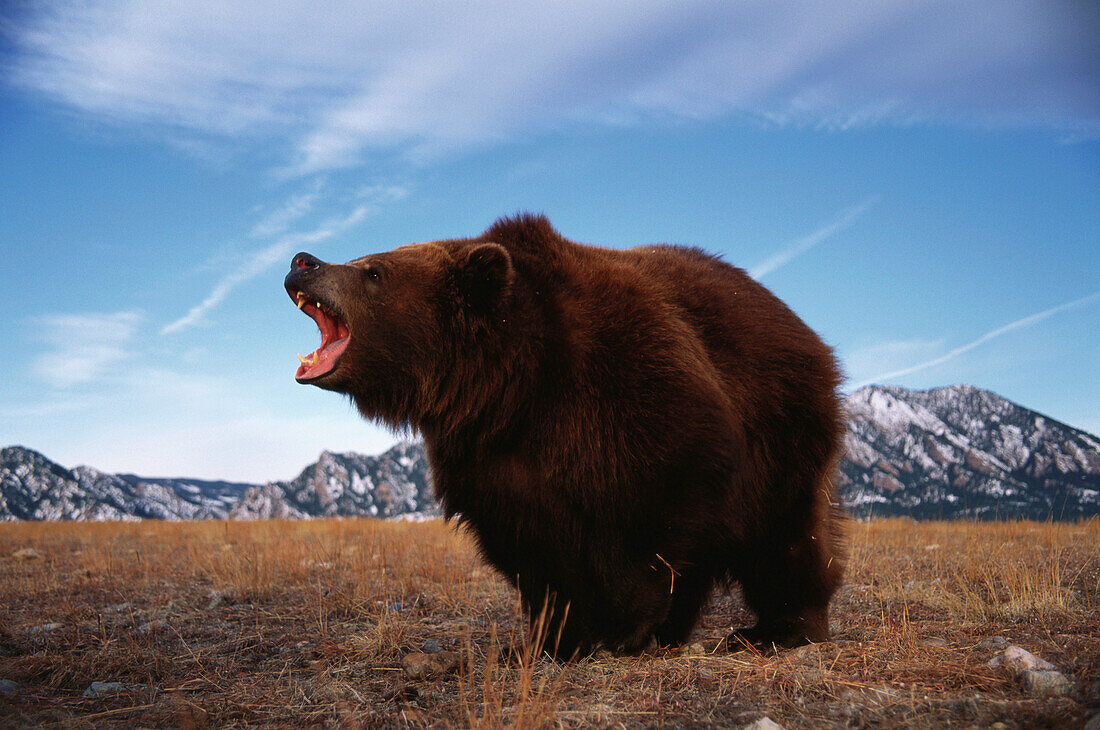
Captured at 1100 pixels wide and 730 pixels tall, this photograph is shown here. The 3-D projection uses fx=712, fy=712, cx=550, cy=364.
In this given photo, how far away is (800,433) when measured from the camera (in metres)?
3.77

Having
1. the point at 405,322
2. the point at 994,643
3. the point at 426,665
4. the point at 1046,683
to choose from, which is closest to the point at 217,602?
the point at 426,665

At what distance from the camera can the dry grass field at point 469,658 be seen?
2.60 m

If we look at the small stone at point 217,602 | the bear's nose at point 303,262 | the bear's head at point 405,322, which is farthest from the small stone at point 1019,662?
the small stone at point 217,602

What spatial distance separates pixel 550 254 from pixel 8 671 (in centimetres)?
349

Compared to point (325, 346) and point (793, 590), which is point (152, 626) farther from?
point (793, 590)

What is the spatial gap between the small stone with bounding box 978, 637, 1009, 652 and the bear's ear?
114 inches

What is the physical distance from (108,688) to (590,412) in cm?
259

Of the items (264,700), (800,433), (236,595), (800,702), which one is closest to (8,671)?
(264,700)

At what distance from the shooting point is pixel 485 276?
3.42 m

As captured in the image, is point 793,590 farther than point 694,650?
Yes

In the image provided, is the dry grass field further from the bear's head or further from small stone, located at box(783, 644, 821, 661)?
the bear's head

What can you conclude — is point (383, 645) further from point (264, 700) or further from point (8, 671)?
point (8, 671)

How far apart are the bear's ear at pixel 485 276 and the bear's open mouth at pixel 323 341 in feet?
2.05

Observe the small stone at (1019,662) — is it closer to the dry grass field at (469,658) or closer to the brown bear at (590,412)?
the dry grass field at (469,658)
